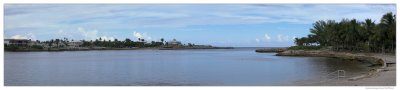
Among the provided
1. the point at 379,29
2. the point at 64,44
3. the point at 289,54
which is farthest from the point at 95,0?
the point at 64,44

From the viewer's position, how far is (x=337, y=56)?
4166 centimetres

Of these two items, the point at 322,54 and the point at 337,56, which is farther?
the point at 322,54

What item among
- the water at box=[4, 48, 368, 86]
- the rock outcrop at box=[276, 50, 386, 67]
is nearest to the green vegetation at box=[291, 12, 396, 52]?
the rock outcrop at box=[276, 50, 386, 67]

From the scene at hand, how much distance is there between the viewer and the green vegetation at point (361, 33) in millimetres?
34500

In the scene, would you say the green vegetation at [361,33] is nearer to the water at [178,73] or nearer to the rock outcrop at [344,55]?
the rock outcrop at [344,55]

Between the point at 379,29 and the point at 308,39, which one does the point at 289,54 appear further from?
the point at 379,29

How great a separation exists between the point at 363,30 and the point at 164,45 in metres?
82.3

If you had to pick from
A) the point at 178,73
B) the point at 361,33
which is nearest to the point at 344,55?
the point at 361,33

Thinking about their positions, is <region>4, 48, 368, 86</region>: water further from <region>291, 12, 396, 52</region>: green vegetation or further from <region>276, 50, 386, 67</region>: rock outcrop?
<region>291, 12, 396, 52</region>: green vegetation

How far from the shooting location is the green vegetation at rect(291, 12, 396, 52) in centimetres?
3450

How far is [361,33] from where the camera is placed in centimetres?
4034

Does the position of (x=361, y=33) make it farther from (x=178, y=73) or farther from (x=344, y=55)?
(x=178, y=73)

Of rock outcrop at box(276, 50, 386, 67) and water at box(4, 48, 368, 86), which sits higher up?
rock outcrop at box(276, 50, 386, 67)

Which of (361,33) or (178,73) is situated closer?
(178,73)
